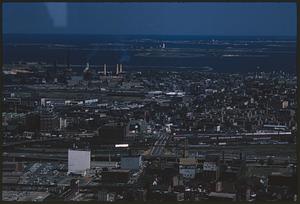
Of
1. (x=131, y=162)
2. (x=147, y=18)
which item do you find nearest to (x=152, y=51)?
(x=147, y=18)

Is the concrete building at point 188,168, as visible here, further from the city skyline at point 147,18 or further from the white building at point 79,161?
the city skyline at point 147,18

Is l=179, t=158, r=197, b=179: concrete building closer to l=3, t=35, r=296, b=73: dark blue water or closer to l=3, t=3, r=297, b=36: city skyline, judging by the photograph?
l=3, t=35, r=296, b=73: dark blue water

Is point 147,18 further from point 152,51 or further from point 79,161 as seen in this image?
point 79,161

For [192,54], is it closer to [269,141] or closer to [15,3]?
[269,141]

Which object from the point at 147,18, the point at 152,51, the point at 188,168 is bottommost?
the point at 188,168

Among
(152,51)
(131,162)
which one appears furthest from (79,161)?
(152,51)

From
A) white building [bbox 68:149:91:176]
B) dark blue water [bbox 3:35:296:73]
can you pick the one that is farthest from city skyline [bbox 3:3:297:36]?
white building [bbox 68:149:91:176]

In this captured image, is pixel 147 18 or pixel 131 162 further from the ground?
pixel 147 18

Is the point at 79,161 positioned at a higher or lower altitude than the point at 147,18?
lower
